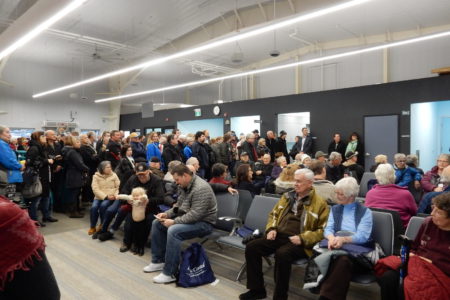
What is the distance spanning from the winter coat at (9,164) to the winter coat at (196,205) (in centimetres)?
250

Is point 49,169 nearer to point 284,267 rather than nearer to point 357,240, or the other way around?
point 284,267

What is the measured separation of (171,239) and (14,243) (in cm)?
233

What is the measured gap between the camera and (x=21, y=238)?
0.96 meters

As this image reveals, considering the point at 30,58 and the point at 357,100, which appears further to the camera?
the point at 30,58

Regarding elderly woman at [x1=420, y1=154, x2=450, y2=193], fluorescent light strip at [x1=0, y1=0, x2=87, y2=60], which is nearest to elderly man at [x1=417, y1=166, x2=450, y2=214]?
elderly woman at [x1=420, y1=154, x2=450, y2=193]

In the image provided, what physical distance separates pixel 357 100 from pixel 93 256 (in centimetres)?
766

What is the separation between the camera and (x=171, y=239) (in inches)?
126

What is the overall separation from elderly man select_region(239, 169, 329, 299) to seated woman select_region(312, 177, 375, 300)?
5.3 inches

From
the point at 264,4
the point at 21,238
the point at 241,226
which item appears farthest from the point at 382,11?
the point at 21,238

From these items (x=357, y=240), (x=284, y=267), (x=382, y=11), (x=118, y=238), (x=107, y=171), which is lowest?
(x=118, y=238)

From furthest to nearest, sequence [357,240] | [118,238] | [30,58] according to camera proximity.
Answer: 1. [30,58]
2. [118,238]
3. [357,240]

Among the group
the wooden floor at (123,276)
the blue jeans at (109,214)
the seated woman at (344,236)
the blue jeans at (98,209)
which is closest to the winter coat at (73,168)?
the blue jeans at (98,209)

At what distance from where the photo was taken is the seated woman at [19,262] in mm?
926

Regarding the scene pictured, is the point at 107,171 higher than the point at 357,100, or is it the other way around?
the point at 357,100
